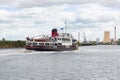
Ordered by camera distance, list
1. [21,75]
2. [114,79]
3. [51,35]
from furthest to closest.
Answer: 1. [51,35]
2. [21,75]
3. [114,79]

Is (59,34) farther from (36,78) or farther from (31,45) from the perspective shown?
(36,78)

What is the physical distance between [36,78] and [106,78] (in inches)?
462

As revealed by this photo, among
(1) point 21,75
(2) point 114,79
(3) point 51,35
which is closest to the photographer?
(2) point 114,79

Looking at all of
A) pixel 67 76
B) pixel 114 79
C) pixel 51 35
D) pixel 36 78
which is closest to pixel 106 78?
pixel 114 79

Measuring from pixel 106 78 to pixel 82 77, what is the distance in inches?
172

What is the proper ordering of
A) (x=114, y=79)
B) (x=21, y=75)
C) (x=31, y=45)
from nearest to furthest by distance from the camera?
(x=114, y=79), (x=21, y=75), (x=31, y=45)

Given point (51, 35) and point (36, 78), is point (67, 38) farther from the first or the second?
point (36, 78)

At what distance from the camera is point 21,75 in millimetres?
78062

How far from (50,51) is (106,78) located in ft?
374

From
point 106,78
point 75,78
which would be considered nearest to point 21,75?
point 75,78

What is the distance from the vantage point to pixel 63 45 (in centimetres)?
19475

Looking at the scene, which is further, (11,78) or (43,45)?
(43,45)

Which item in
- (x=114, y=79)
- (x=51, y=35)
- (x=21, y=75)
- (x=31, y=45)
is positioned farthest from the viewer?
(x=51, y=35)

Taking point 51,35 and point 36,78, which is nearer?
point 36,78
